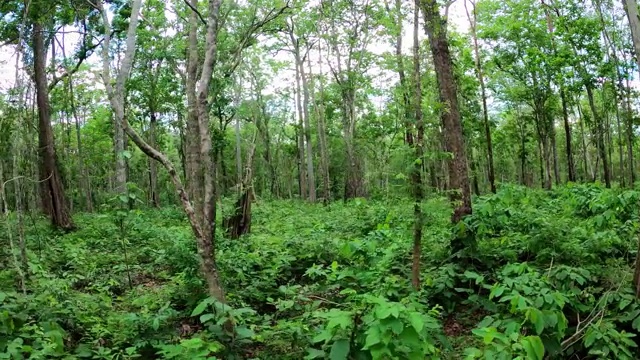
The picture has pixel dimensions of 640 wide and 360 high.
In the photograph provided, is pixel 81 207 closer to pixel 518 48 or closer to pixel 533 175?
pixel 518 48

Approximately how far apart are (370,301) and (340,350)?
1.49 feet

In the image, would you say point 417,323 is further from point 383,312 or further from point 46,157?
point 46,157

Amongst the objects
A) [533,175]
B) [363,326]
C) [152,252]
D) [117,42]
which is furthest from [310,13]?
[533,175]

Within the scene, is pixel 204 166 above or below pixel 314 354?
above

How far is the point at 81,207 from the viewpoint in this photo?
1321 inches

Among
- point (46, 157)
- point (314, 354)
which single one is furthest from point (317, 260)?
point (46, 157)

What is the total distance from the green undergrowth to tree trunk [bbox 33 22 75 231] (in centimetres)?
436

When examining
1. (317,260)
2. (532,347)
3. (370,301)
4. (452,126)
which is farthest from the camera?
(317,260)

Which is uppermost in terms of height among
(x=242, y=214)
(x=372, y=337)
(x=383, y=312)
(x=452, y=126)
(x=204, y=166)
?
(x=452, y=126)

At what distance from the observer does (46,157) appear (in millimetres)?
12727

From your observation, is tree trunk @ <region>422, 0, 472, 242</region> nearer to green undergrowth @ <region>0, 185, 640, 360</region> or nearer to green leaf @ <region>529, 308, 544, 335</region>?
green undergrowth @ <region>0, 185, 640, 360</region>

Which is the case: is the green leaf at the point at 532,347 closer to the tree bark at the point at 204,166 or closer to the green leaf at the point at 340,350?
the green leaf at the point at 340,350

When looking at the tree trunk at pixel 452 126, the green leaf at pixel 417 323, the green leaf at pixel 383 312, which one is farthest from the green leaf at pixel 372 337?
the tree trunk at pixel 452 126

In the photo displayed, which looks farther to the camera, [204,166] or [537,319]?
[204,166]
